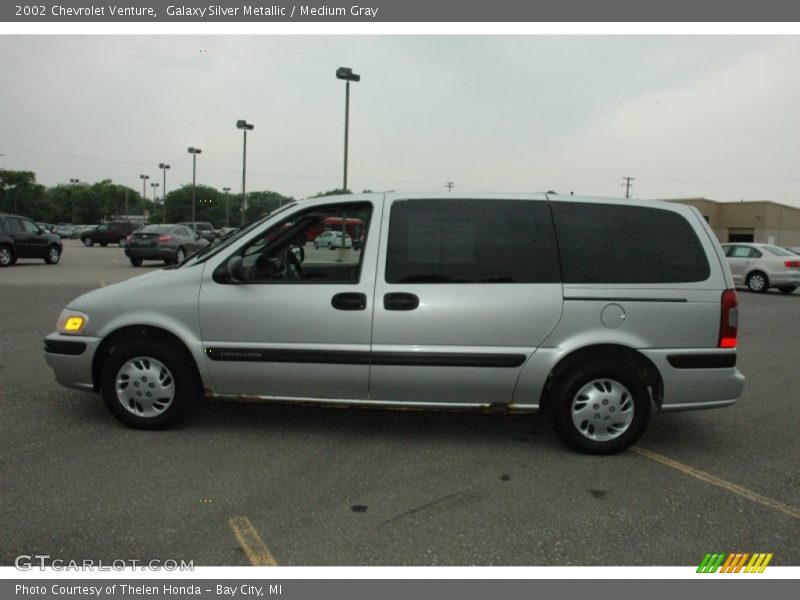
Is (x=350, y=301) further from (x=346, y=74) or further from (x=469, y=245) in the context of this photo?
(x=346, y=74)

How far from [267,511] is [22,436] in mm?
2226

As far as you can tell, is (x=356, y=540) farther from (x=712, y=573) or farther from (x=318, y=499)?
(x=712, y=573)

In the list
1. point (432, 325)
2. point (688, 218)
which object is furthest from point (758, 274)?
point (432, 325)

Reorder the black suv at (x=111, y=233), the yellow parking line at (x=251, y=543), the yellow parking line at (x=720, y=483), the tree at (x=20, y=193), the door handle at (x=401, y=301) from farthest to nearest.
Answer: the tree at (x=20, y=193) < the black suv at (x=111, y=233) < the door handle at (x=401, y=301) < the yellow parking line at (x=720, y=483) < the yellow parking line at (x=251, y=543)

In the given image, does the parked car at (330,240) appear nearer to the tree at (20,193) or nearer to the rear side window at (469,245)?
the rear side window at (469,245)

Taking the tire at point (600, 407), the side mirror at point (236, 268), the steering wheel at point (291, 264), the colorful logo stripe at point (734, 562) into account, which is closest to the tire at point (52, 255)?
the steering wheel at point (291, 264)

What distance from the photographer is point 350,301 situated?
14.2ft

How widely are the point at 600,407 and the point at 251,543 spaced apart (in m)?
2.45

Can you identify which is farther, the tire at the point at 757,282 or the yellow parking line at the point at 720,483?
the tire at the point at 757,282

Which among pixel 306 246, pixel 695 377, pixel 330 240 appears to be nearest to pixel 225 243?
pixel 306 246

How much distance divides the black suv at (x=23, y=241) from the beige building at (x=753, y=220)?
2094 inches

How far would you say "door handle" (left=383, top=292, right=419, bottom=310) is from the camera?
14.1 ft

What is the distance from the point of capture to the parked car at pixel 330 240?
4.85 metres

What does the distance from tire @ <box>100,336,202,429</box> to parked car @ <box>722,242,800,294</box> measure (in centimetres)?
1766
